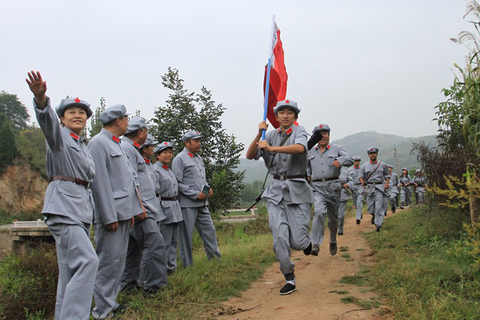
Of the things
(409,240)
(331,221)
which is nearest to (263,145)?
(331,221)

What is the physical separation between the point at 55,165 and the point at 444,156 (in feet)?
25.7

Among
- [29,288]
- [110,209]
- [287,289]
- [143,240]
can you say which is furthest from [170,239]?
[29,288]

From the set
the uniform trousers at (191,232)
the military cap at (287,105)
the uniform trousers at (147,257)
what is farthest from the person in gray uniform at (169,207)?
the military cap at (287,105)

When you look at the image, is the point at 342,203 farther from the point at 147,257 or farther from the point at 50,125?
the point at 50,125

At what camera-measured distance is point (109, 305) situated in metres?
4.33

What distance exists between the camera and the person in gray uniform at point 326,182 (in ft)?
25.8

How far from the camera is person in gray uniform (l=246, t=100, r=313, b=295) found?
527 centimetres

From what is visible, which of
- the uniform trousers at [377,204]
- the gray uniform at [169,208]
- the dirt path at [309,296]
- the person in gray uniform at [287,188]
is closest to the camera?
the dirt path at [309,296]

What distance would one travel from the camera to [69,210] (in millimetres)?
3684

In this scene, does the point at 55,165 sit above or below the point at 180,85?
below

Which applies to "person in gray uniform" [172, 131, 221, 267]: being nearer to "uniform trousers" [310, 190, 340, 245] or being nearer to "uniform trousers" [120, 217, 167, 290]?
"uniform trousers" [120, 217, 167, 290]

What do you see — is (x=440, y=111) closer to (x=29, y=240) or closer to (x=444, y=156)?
(x=444, y=156)

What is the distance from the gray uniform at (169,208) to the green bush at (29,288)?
1.95 meters

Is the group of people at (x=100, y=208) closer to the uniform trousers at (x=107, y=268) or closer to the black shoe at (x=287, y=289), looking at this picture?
the uniform trousers at (x=107, y=268)
